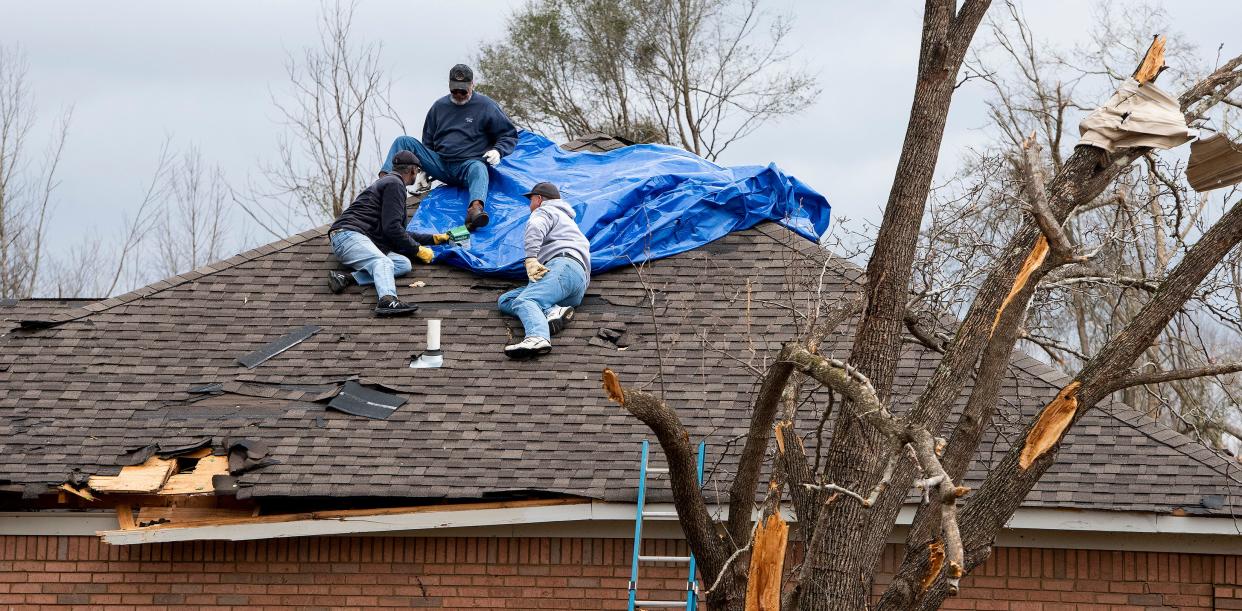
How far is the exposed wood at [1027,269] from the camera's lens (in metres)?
5.38

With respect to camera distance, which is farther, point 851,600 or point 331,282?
point 331,282

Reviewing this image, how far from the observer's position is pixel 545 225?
33.1 feet

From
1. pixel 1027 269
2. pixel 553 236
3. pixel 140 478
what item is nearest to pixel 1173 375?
pixel 1027 269

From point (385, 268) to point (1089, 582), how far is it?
5.75m

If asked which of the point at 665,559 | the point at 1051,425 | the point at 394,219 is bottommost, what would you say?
the point at 665,559

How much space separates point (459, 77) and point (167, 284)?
3168 mm

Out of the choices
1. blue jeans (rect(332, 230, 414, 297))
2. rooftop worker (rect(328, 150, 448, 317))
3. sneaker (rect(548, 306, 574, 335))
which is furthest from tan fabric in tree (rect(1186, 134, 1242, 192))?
blue jeans (rect(332, 230, 414, 297))

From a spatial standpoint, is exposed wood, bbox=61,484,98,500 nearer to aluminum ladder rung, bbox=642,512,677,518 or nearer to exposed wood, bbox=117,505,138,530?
exposed wood, bbox=117,505,138,530

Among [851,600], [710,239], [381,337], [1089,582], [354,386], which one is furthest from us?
[710,239]

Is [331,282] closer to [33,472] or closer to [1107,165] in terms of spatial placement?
[33,472]

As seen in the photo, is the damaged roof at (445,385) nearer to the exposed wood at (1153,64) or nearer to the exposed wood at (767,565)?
the exposed wood at (767,565)

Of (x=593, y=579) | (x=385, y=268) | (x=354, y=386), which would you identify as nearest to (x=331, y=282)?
(x=385, y=268)

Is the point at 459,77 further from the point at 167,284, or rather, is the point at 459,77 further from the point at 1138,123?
the point at 1138,123

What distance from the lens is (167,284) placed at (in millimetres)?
10664
